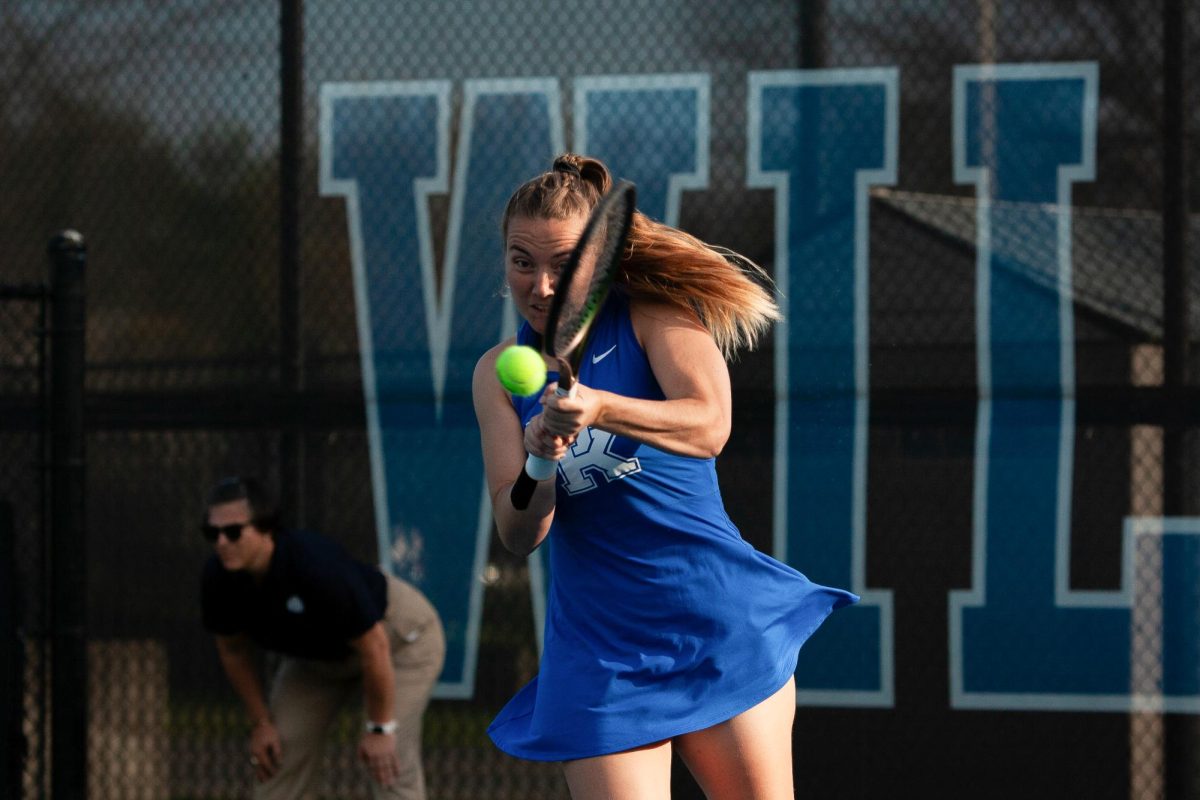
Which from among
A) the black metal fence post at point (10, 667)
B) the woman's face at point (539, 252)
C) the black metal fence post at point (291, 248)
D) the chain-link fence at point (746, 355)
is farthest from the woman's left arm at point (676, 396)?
the black metal fence post at point (291, 248)

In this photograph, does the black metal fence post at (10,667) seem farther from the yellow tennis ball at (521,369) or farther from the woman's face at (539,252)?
the yellow tennis ball at (521,369)

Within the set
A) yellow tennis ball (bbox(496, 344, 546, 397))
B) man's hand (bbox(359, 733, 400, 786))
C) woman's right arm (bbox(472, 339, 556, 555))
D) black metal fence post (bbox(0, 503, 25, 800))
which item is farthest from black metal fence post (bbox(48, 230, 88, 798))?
yellow tennis ball (bbox(496, 344, 546, 397))

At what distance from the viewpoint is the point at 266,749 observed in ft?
14.0

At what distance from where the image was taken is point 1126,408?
13.5 feet

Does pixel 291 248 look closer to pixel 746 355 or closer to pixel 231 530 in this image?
pixel 231 530

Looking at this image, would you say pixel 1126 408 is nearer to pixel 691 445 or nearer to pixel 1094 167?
pixel 1094 167

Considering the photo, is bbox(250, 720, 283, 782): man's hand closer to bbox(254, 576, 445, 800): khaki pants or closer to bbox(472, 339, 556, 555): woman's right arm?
bbox(254, 576, 445, 800): khaki pants

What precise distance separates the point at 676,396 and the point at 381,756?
216 centimetres

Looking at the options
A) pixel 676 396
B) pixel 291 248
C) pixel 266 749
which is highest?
pixel 291 248

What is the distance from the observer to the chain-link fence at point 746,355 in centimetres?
415

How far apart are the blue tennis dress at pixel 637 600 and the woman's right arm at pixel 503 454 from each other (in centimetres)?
4

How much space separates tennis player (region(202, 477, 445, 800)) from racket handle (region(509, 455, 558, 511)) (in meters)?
1.84

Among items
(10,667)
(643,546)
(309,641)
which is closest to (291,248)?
(309,641)

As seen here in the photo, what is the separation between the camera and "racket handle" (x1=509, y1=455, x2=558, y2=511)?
2.22 metres
